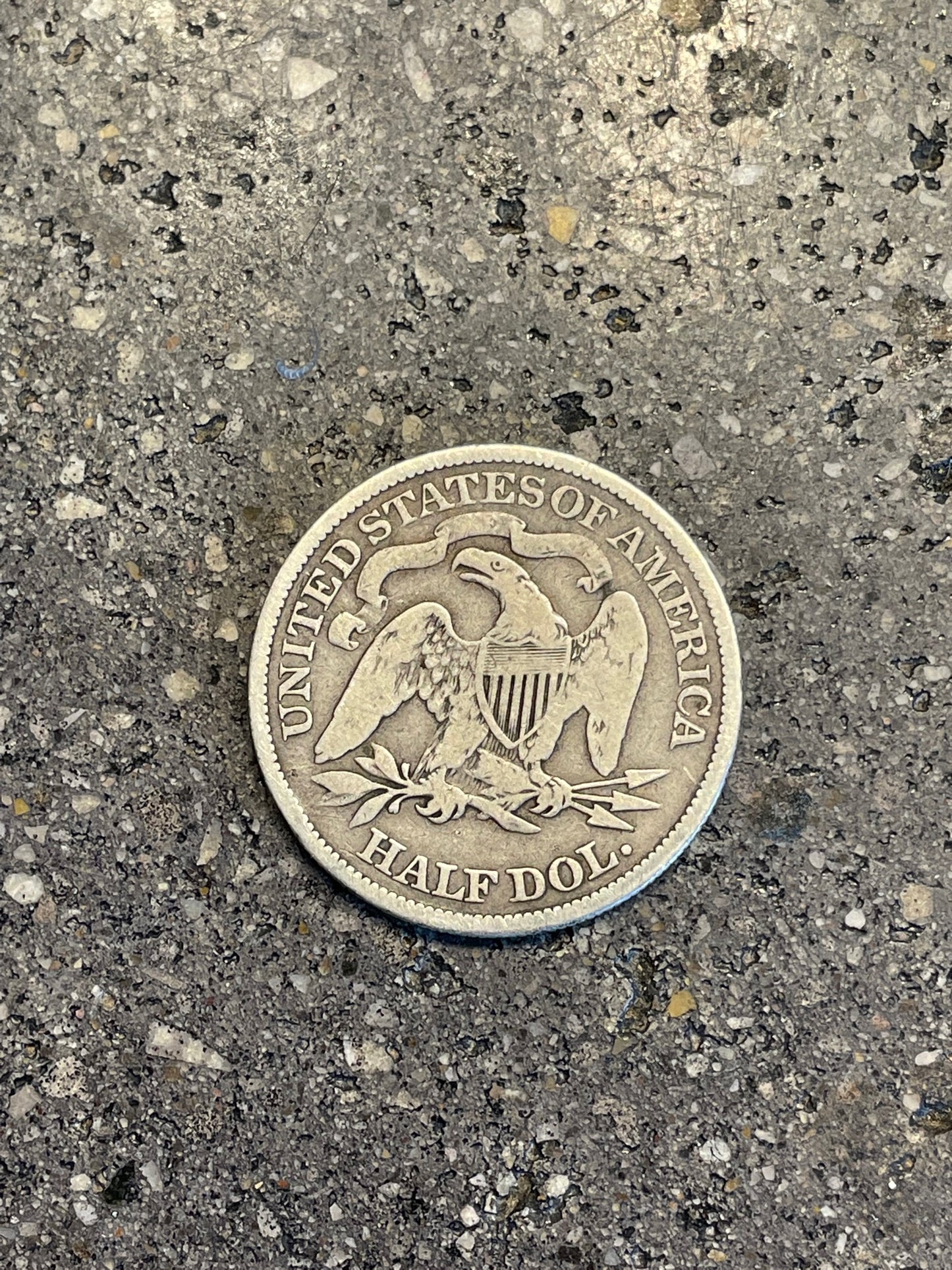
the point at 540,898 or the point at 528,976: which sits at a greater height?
the point at 540,898

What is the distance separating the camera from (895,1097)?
1.96 metres

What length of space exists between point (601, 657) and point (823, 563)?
549mm

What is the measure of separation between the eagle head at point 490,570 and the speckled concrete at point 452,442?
29 centimetres

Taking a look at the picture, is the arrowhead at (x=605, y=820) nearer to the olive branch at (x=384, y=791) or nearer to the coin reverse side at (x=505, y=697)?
the coin reverse side at (x=505, y=697)

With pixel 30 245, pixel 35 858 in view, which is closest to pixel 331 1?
pixel 30 245

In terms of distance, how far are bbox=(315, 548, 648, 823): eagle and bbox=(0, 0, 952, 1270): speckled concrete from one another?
310mm

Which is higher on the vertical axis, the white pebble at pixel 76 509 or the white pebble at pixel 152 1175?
the white pebble at pixel 76 509

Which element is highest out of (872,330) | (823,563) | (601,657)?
(872,330)

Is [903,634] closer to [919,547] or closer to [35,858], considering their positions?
[919,547]

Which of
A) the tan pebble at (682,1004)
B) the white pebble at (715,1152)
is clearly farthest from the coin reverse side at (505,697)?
the white pebble at (715,1152)

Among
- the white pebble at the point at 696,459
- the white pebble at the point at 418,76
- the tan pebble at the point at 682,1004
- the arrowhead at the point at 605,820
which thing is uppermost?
the white pebble at the point at 418,76

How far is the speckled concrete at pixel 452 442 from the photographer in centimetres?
195

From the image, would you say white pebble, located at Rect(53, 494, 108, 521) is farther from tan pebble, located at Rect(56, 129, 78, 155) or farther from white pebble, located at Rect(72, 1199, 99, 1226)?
white pebble, located at Rect(72, 1199, 99, 1226)

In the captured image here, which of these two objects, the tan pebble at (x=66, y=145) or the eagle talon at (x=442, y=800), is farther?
the tan pebble at (x=66, y=145)
